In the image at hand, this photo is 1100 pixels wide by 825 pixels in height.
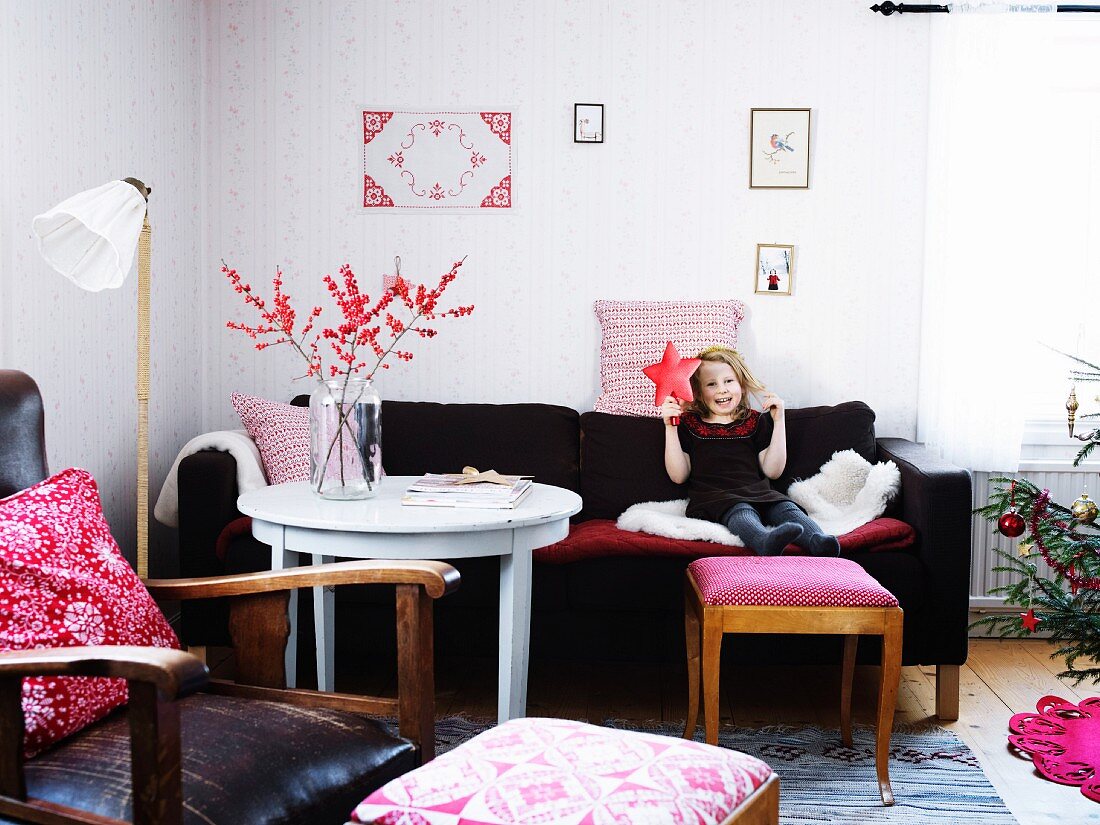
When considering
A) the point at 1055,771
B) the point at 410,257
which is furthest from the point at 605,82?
the point at 1055,771

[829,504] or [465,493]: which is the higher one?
[465,493]

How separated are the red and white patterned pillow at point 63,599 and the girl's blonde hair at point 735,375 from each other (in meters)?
1.88

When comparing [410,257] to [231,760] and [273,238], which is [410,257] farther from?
[231,760]

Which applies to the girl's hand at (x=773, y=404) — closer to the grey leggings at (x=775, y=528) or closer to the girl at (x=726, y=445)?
the girl at (x=726, y=445)

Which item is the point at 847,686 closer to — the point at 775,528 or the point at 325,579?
the point at 775,528

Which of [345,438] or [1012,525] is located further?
[1012,525]

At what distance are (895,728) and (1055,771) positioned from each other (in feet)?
1.29

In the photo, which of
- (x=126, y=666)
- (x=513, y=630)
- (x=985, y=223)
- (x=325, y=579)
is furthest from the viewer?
(x=985, y=223)

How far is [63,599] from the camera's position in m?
1.32

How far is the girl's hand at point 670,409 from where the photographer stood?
2.94 meters

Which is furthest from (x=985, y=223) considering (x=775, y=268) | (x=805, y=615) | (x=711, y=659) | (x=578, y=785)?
(x=578, y=785)

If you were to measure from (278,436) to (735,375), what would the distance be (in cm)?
136

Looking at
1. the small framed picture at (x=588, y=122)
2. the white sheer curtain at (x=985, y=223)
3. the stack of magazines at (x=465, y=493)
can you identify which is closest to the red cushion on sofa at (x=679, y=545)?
the stack of magazines at (x=465, y=493)

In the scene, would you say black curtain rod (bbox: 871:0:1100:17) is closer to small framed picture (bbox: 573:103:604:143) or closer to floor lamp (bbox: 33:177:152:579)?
small framed picture (bbox: 573:103:604:143)
